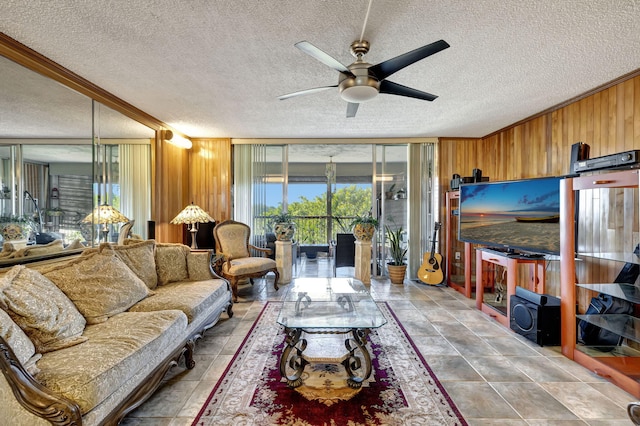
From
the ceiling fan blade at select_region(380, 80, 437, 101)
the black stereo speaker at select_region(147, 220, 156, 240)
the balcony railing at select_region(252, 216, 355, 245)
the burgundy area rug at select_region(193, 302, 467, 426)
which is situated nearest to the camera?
the burgundy area rug at select_region(193, 302, 467, 426)

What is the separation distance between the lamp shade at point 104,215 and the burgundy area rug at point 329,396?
78.0 inches

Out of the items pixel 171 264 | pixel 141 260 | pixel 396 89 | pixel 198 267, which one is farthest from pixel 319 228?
pixel 396 89

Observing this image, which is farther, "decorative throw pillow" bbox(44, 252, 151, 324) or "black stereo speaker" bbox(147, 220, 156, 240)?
"black stereo speaker" bbox(147, 220, 156, 240)

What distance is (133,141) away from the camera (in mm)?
3477

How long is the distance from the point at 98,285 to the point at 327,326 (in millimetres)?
1715

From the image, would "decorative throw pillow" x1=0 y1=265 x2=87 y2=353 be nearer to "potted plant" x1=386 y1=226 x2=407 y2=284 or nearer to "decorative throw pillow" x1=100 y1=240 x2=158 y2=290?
"decorative throw pillow" x1=100 y1=240 x2=158 y2=290

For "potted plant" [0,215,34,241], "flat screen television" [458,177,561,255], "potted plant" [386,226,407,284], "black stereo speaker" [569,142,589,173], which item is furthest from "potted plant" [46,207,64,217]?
"black stereo speaker" [569,142,589,173]

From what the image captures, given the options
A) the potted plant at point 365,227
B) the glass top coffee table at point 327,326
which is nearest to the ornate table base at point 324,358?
the glass top coffee table at point 327,326

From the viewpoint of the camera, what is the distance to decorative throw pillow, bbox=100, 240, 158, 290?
269 centimetres

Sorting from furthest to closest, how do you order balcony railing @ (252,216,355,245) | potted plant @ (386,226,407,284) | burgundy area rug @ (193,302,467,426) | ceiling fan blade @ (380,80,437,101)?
balcony railing @ (252,216,355,245) < potted plant @ (386,226,407,284) < ceiling fan blade @ (380,80,437,101) < burgundy area rug @ (193,302,467,426)

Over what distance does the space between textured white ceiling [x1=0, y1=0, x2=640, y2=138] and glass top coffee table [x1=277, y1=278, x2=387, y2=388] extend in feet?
6.63

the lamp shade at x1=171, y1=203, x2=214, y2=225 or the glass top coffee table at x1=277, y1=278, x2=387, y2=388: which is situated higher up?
the lamp shade at x1=171, y1=203, x2=214, y2=225

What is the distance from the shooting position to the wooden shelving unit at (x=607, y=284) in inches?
81.2

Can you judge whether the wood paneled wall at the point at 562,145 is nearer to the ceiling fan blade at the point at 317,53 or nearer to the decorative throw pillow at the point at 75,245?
the ceiling fan blade at the point at 317,53
